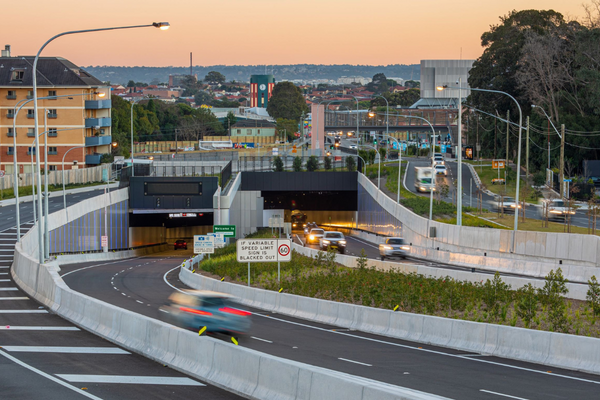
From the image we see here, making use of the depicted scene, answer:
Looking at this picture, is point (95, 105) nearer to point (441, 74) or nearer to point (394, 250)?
point (394, 250)

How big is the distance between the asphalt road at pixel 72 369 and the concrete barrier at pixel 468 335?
7399mm

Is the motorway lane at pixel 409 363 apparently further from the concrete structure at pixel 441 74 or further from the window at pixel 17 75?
the concrete structure at pixel 441 74

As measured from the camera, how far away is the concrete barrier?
15867 millimetres

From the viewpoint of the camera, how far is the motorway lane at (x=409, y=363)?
1388 cm

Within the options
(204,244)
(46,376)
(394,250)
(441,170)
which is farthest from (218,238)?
(441,170)

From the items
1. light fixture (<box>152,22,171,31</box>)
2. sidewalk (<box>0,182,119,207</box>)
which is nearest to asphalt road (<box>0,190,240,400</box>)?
light fixture (<box>152,22,171,31</box>)

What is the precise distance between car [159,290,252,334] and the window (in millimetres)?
82813

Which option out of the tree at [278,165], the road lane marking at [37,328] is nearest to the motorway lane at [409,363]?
the road lane marking at [37,328]

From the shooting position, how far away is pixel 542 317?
785 inches

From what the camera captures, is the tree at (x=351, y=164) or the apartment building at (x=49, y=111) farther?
the apartment building at (x=49, y=111)

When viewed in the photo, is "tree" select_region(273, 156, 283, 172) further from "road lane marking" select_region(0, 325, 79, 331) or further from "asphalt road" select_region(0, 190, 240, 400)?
"road lane marking" select_region(0, 325, 79, 331)

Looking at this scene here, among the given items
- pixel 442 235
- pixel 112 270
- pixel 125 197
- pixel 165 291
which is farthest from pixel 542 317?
pixel 125 197

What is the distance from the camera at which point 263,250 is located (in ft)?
87.1

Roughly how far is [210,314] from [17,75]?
84.4 metres
